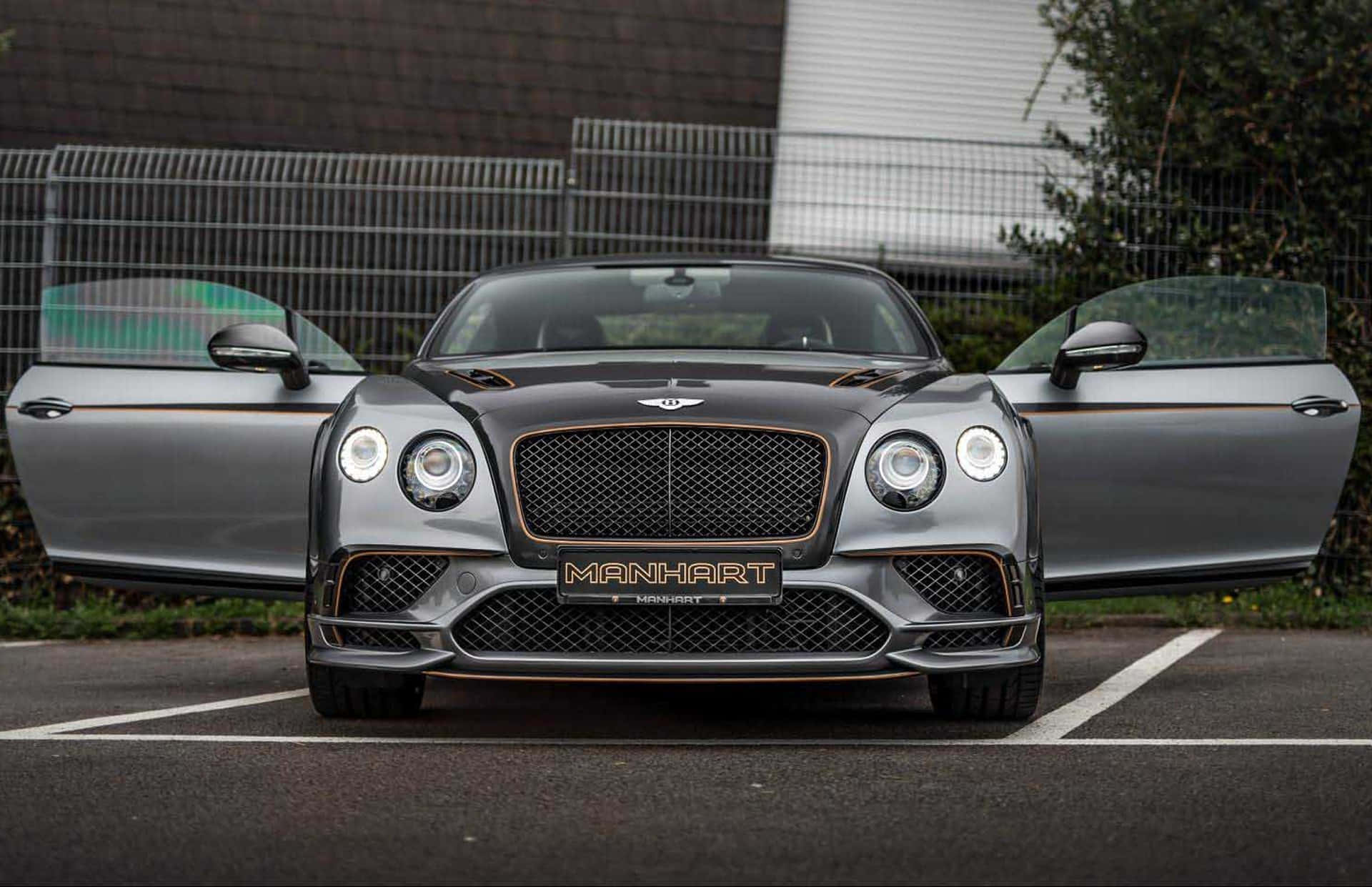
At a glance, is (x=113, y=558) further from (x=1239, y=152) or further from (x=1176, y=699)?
(x=1239, y=152)

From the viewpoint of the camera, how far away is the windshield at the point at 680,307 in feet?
20.9

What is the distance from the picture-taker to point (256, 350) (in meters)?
5.86

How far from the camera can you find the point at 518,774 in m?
4.49

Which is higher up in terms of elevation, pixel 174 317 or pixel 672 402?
pixel 672 402

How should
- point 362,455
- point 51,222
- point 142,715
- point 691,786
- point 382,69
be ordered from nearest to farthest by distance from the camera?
point 691,786 → point 362,455 → point 142,715 → point 51,222 → point 382,69

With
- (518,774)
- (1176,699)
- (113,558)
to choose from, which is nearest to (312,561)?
(518,774)

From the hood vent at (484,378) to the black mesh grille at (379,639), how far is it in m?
0.77

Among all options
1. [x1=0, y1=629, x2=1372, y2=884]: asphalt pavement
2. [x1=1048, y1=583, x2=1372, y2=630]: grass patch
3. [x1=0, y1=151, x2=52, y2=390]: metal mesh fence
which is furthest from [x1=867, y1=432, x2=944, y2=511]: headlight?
[x1=0, y1=151, x2=52, y2=390]: metal mesh fence

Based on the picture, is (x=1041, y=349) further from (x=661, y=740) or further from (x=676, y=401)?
(x=661, y=740)

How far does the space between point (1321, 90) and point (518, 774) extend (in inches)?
283

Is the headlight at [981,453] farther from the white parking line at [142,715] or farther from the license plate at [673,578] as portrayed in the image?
the white parking line at [142,715]

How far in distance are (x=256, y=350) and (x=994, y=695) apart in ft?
8.61

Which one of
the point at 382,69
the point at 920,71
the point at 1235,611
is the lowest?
the point at 1235,611

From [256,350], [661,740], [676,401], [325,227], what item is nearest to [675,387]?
[676,401]
